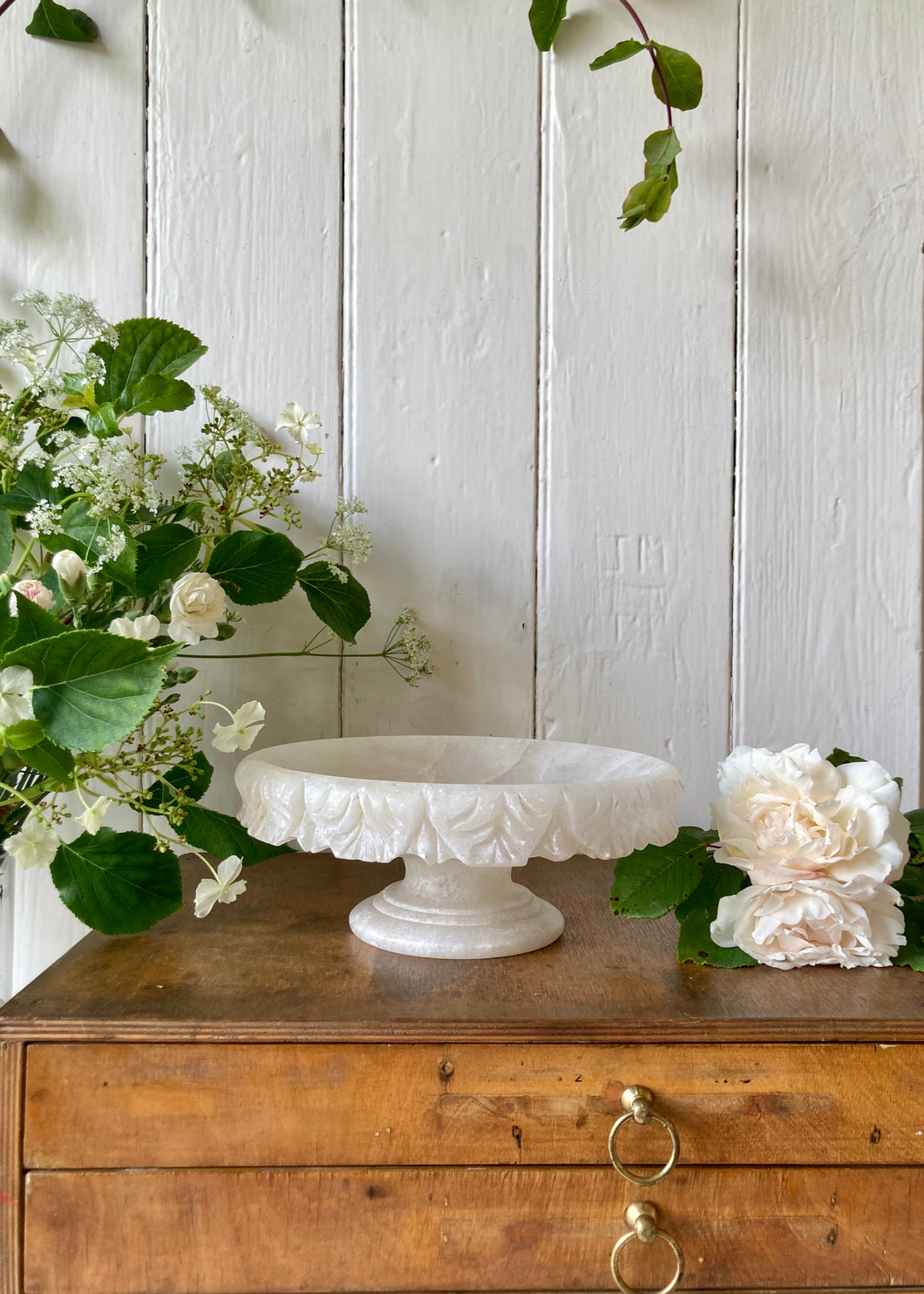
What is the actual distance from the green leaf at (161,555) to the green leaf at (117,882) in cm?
17

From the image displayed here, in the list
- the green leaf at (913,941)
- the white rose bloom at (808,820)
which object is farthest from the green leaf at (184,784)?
the green leaf at (913,941)

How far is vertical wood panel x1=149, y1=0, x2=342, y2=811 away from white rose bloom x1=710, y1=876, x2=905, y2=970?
42cm

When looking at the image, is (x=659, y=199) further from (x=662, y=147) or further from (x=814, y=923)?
(x=814, y=923)

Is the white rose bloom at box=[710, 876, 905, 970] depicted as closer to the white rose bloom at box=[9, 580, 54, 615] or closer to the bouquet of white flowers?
the bouquet of white flowers

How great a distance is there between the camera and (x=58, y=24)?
0.78 meters

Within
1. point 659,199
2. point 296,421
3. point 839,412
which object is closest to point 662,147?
point 659,199

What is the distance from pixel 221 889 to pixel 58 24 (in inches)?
31.3

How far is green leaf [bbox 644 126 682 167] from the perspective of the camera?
2.48 ft

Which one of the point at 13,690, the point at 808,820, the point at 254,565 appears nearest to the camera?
the point at 13,690

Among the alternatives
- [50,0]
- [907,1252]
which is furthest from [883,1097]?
[50,0]

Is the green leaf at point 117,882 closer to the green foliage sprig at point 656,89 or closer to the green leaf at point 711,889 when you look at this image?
the green leaf at point 711,889

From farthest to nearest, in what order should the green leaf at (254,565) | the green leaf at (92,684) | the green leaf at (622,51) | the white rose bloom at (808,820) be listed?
the green leaf at (622,51) → the green leaf at (254,565) → the white rose bloom at (808,820) → the green leaf at (92,684)

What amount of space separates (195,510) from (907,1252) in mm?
641

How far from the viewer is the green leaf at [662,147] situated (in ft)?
2.48
